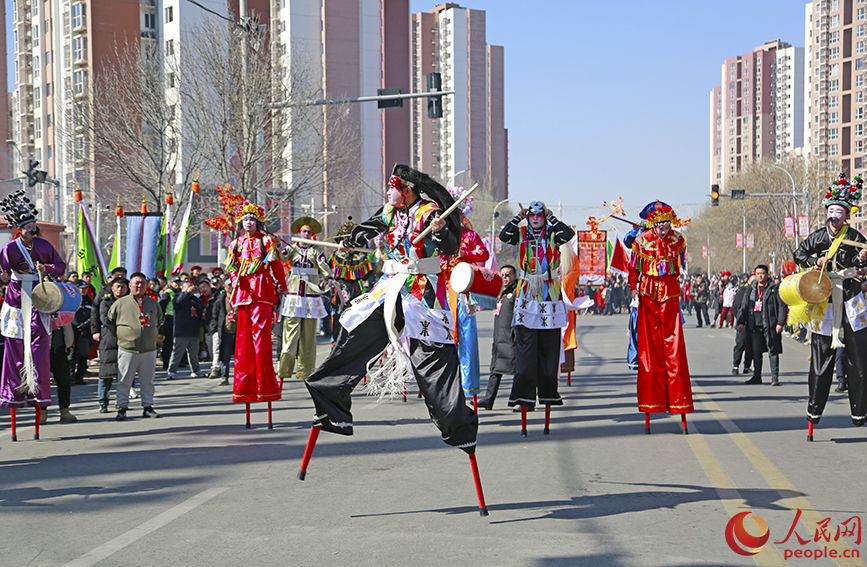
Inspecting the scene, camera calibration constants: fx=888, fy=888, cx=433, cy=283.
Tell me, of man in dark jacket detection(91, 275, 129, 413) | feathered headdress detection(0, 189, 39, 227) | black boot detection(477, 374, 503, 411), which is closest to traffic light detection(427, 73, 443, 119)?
black boot detection(477, 374, 503, 411)

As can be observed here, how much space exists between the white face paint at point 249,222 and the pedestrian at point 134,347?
2.24m

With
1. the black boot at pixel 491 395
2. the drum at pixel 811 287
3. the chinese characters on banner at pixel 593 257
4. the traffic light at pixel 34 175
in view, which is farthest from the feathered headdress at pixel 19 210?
the chinese characters on banner at pixel 593 257

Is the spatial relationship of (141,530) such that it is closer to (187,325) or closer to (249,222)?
(249,222)

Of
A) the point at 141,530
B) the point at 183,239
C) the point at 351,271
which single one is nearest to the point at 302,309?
the point at 351,271

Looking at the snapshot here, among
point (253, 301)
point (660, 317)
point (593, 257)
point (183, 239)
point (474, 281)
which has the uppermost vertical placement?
point (183, 239)

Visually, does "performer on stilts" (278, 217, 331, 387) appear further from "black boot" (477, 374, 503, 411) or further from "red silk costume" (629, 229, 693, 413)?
"red silk costume" (629, 229, 693, 413)

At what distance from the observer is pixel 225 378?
49.7 feet

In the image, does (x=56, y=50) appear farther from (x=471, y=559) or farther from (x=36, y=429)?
(x=471, y=559)

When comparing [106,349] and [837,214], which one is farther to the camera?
[106,349]

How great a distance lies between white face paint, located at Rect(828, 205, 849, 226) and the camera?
333 inches

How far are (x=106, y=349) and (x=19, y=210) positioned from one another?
9.06 feet

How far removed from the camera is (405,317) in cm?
618

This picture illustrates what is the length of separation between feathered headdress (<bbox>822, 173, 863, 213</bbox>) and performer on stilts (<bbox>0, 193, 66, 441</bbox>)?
784 cm

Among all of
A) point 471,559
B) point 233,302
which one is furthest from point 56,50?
point 471,559
